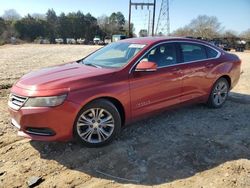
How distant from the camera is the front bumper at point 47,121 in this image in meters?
4.18

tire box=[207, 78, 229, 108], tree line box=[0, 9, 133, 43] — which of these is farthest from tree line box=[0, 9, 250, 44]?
tire box=[207, 78, 229, 108]

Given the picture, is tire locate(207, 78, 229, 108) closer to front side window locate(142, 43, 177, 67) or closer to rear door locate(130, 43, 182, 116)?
rear door locate(130, 43, 182, 116)

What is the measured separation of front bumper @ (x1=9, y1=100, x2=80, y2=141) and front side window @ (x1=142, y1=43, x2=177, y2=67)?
5.53 feet

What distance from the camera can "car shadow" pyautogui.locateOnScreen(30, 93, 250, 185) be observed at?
408cm

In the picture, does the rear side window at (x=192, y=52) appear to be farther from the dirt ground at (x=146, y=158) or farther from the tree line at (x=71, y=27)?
the tree line at (x=71, y=27)

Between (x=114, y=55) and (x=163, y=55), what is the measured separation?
891mm

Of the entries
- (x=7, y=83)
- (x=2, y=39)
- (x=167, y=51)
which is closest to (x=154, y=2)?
(x=2, y=39)

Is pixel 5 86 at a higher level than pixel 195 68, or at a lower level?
lower

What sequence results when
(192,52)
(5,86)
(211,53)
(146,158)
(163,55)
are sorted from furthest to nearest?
A: (5,86)
(211,53)
(192,52)
(163,55)
(146,158)

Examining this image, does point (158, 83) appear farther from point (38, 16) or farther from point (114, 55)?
point (38, 16)

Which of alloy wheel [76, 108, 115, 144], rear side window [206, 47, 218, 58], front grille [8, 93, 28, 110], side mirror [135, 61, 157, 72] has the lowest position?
alloy wheel [76, 108, 115, 144]

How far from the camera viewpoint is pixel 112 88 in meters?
4.64

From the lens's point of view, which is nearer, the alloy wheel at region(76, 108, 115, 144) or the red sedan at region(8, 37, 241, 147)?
the red sedan at region(8, 37, 241, 147)

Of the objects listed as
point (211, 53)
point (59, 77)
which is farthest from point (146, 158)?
point (211, 53)
